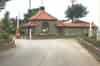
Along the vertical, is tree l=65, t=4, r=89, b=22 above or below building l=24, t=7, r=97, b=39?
above

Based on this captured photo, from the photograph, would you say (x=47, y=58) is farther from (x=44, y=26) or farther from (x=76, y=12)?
(x=76, y=12)

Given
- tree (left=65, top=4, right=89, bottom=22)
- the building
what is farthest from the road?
tree (left=65, top=4, right=89, bottom=22)

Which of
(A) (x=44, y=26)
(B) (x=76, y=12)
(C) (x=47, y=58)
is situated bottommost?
(C) (x=47, y=58)

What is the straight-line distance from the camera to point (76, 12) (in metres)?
90.4

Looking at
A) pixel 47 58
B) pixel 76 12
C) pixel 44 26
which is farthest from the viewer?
pixel 76 12

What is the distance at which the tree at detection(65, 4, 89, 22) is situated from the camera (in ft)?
293

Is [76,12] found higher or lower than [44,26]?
higher

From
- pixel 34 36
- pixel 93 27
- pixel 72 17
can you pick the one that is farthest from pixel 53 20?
pixel 72 17

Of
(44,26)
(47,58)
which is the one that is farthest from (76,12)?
(47,58)

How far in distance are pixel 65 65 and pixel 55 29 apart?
45.8m

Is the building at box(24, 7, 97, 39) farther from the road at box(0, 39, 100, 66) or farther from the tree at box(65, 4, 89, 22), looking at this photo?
the road at box(0, 39, 100, 66)

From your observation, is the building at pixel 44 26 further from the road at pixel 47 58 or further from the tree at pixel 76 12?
the road at pixel 47 58

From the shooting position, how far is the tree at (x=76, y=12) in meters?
89.3

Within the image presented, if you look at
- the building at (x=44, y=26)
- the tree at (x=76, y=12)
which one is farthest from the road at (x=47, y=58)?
the tree at (x=76, y=12)
